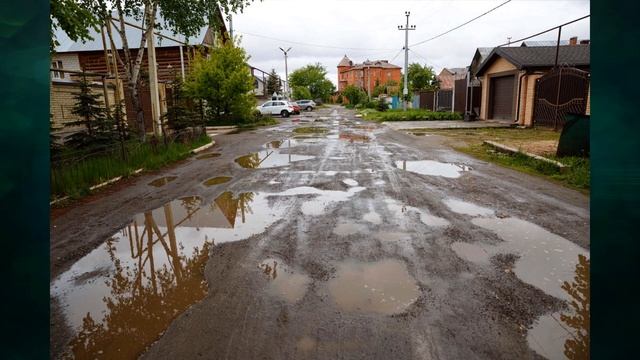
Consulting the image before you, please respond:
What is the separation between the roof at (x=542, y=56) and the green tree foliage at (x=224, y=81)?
14.4m

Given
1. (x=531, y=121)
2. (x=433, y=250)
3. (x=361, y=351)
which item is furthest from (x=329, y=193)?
(x=531, y=121)

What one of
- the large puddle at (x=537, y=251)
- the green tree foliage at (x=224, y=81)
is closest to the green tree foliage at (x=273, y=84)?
the green tree foliage at (x=224, y=81)

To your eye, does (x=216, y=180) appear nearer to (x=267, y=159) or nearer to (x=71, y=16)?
(x=267, y=159)


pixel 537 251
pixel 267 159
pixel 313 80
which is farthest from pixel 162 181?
pixel 313 80

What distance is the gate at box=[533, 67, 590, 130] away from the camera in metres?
16.3

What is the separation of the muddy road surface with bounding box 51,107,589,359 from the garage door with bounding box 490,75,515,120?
1629 centimetres

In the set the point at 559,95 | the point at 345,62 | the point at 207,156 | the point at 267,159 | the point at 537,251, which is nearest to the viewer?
the point at 537,251

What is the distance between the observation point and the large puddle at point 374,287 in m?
3.51

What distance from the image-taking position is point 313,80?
88.4 metres

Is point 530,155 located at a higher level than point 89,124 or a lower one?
lower

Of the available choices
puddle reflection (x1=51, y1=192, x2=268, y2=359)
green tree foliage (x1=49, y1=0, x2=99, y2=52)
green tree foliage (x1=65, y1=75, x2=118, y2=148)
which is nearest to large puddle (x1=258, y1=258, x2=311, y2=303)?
puddle reflection (x1=51, y1=192, x2=268, y2=359)

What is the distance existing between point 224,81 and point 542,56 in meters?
17.5
